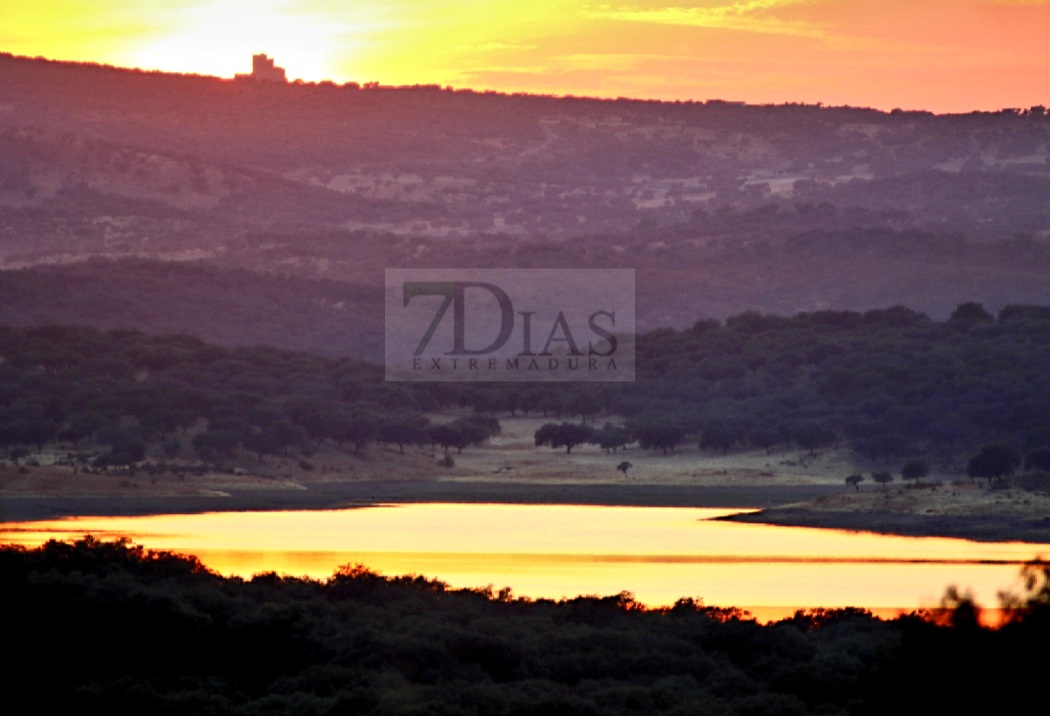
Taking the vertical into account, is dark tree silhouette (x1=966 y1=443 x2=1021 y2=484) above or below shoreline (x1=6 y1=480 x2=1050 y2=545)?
above

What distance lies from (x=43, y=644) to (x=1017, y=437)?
6087 centimetres

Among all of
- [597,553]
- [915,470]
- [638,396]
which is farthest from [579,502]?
[638,396]

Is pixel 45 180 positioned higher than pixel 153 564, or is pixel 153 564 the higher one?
pixel 45 180

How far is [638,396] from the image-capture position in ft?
350

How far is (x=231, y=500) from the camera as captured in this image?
68.6 meters

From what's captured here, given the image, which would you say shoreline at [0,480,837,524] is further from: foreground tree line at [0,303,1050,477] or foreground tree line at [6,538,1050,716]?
foreground tree line at [6,538,1050,716]

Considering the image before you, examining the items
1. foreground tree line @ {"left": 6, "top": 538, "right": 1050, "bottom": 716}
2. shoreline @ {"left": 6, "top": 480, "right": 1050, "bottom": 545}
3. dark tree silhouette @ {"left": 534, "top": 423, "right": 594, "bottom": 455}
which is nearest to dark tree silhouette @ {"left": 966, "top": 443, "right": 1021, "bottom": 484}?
shoreline @ {"left": 6, "top": 480, "right": 1050, "bottom": 545}

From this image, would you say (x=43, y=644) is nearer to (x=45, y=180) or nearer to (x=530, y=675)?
(x=530, y=675)

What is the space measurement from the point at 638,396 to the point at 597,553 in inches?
2318

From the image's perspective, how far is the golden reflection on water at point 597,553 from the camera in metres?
39.9

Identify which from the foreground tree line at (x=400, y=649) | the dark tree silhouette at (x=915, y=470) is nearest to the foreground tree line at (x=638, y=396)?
the dark tree silhouette at (x=915, y=470)

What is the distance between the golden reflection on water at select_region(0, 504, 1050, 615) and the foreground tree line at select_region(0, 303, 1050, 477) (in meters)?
18.5

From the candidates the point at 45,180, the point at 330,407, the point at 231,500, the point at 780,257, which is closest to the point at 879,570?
the point at 231,500

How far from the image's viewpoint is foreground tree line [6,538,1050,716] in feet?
78.3
